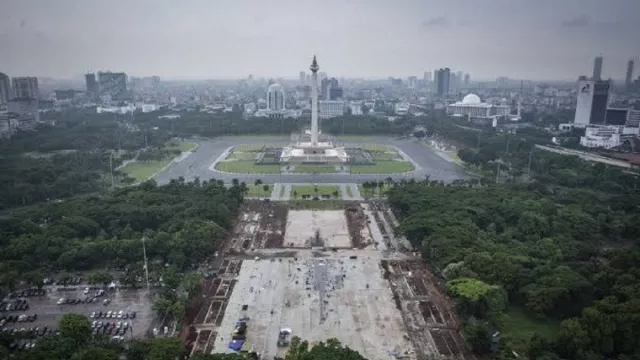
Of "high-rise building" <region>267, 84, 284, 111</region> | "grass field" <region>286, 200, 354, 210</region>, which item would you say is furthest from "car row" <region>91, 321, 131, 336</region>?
"high-rise building" <region>267, 84, 284, 111</region>

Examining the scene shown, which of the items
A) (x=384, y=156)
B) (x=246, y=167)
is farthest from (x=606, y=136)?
(x=246, y=167)

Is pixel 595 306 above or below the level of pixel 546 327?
above

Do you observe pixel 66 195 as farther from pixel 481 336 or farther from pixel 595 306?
pixel 595 306

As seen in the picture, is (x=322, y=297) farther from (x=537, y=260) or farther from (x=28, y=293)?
(x=28, y=293)

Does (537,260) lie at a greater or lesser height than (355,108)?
lesser

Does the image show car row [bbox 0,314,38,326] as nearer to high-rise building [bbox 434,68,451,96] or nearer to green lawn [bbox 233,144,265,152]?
green lawn [bbox 233,144,265,152]

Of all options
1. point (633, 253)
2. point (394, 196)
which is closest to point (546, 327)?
point (633, 253)
